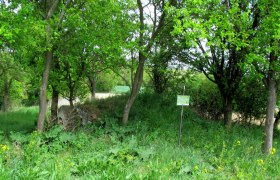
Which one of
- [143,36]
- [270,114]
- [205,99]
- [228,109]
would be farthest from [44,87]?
[205,99]

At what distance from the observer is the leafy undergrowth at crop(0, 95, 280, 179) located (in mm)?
Result: 5707

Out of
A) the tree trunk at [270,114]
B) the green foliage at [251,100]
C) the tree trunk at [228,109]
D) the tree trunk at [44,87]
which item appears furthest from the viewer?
the green foliage at [251,100]

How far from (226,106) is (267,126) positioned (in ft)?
12.9

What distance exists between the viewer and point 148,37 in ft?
35.0

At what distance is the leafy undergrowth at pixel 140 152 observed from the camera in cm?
571

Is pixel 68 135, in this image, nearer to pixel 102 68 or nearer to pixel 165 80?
pixel 102 68

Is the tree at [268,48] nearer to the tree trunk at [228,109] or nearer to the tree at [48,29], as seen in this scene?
the tree trunk at [228,109]

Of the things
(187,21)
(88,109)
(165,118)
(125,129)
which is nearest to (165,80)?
(165,118)

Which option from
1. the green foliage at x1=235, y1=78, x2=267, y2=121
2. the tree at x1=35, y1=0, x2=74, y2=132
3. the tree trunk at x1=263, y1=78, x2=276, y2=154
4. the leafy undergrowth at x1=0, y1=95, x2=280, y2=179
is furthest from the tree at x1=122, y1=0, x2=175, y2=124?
the green foliage at x1=235, y1=78, x2=267, y2=121

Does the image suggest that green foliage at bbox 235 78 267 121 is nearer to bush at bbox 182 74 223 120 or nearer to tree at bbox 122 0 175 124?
bush at bbox 182 74 223 120

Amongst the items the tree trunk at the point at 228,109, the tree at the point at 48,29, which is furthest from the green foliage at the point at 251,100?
the tree at the point at 48,29

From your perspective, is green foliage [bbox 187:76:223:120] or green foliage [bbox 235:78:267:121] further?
green foliage [bbox 187:76:223:120]

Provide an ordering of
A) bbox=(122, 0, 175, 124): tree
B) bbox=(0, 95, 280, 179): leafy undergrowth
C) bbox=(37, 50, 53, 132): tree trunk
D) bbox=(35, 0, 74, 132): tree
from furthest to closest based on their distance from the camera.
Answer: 1. bbox=(122, 0, 175, 124): tree
2. bbox=(37, 50, 53, 132): tree trunk
3. bbox=(35, 0, 74, 132): tree
4. bbox=(0, 95, 280, 179): leafy undergrowth

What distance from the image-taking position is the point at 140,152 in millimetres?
7281
